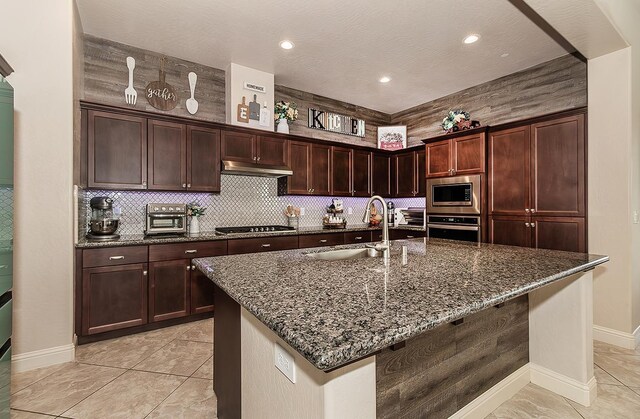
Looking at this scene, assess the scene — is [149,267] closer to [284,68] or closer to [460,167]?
[284,68]

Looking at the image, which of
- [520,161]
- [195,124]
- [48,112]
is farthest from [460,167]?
[48,112]

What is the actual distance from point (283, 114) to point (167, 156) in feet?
5.36

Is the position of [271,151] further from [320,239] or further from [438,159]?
[438,159]

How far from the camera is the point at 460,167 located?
396 centimetres

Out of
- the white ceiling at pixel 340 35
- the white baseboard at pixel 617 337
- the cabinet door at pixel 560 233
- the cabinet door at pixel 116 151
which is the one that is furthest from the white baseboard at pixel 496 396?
the cabinet door at pixel 116 151

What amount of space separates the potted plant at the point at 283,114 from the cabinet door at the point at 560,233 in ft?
10.3

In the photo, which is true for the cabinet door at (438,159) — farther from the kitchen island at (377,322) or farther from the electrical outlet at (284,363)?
the electrical outlet at (284,363)

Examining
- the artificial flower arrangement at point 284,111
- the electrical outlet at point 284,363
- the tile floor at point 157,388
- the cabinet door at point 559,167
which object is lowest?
the tile floor at point 157,388

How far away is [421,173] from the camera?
474 cm

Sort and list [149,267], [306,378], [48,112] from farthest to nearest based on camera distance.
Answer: [149,267] < [48,112] < [306,378]

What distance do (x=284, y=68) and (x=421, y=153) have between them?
2.37m

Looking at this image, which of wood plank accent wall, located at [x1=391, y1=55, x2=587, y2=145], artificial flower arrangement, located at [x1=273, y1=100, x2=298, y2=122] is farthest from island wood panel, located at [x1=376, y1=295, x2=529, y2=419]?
artificial flower arrangement, located at [x1=273, y1=100, x2=298, y2=122]

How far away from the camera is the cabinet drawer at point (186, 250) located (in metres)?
2.98

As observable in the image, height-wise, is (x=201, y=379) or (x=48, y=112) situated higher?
(x=48, y=112)
